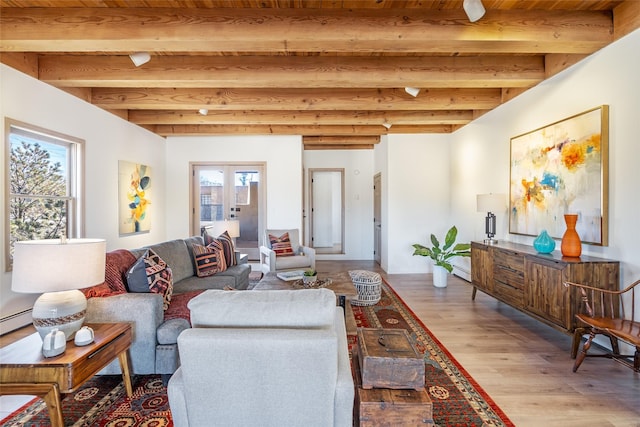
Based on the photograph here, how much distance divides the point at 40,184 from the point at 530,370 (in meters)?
5.11

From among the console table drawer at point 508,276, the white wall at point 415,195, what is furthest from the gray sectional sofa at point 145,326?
the white wall at point 415,195

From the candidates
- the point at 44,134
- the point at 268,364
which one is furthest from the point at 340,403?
the point at 44,134

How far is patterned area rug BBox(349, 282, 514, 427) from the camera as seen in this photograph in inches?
74.4

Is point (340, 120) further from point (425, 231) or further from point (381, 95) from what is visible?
point (425, 231)

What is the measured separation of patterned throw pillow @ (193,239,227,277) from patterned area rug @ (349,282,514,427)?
5.71ft

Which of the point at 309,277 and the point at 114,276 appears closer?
the point at 114,276

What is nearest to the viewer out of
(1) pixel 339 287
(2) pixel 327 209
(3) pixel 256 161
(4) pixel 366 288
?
(1) pixel 339 287

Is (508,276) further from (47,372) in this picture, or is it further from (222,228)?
(47,372)

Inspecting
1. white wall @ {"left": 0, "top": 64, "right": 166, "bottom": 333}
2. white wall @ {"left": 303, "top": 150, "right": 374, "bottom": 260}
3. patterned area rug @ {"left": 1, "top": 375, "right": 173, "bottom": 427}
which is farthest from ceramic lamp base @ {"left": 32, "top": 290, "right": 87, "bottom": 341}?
white wall @ {"left": 303, "top": 150, "right": 374, "bottom": 260}

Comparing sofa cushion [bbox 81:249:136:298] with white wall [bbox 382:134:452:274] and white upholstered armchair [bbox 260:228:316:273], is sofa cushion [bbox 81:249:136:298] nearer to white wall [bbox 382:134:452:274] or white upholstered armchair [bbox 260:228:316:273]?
white upholstered armchair [bbox 260:228:316:273]

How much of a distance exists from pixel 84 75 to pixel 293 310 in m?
3.69

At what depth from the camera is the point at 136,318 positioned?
2.09 metres

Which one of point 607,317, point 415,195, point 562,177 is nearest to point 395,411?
point 607,317

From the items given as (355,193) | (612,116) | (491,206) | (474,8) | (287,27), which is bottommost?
(491,206)
